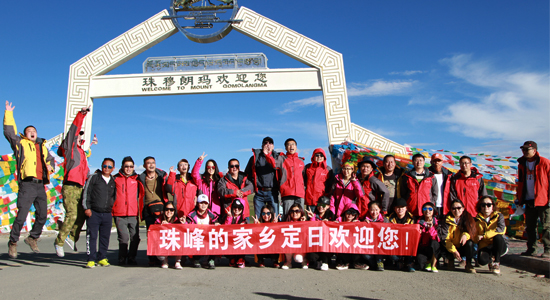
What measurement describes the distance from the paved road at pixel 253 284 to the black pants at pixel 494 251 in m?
0.17

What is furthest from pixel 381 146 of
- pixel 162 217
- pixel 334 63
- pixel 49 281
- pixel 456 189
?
pixel 49 281

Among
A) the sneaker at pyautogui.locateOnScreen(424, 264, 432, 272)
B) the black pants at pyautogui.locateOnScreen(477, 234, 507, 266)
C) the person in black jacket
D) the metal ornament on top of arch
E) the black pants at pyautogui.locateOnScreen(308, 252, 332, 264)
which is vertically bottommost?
the sneaker at pyautogui.locateOnScreen(424, 264, 432, 272)

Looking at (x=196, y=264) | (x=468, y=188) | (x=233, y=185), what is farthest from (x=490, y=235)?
(x=196, y=264)

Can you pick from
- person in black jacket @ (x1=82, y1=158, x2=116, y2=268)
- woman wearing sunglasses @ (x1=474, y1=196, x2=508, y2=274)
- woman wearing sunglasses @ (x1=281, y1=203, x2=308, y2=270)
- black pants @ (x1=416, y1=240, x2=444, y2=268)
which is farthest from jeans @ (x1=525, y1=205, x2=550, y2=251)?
person in black jacket @ (x1=82, y1=158, x2=116, y2=268)

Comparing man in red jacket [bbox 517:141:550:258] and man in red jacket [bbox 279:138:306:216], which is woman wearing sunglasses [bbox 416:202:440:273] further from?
man in red jacket [bbox 279:138:306:216]

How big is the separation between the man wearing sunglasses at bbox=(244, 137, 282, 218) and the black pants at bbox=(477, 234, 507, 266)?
2.89 m

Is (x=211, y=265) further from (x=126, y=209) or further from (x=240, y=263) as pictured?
(x=126, y=209)

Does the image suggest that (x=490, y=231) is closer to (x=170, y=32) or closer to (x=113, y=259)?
(x=113, y=259)

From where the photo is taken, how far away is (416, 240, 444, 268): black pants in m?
4.95

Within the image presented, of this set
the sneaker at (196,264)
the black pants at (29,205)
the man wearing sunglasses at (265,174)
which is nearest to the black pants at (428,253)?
the man wearing sunglasses at (265,174)

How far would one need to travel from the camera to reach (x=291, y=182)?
5980 mm

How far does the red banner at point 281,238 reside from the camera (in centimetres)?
517

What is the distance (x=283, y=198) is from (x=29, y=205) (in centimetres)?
348

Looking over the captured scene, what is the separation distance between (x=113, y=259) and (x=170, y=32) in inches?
261
